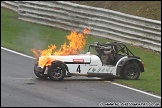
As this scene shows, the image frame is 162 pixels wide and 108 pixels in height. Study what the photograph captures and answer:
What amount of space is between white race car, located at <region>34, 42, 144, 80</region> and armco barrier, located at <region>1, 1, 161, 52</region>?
16.3ft

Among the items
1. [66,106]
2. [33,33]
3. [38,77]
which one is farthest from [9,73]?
[33,33]

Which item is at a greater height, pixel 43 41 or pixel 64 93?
pixel 43 41

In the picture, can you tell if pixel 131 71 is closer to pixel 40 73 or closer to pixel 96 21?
pixel 40 73

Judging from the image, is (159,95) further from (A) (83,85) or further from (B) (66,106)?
(B) (66,106)

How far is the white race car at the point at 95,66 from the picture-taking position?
51.3ft

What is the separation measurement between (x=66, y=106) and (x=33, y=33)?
11.6 metres

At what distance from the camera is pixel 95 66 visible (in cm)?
1614

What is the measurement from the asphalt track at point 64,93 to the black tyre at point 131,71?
0.79m

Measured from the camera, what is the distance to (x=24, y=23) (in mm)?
25531

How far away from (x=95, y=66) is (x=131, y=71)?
1.30 meters

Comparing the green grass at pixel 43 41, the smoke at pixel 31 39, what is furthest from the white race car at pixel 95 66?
the smoke at pixel 31 39

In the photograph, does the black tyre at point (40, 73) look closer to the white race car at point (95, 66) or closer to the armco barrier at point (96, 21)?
the white race car at point (95, 66)

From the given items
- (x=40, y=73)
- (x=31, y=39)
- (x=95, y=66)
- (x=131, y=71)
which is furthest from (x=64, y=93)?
(x=31, y=39)

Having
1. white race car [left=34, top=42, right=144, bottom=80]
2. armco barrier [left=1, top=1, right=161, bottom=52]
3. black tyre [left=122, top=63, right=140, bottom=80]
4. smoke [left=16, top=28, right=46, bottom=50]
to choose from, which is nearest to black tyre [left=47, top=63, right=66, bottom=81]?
white race car [left=34, top=42, right=144, bottom=80]
